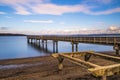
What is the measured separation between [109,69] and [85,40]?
1690 centimetres

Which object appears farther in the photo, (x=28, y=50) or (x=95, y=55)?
(x=28, y=50)

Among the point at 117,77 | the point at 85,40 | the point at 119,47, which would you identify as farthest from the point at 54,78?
the point at 85,40

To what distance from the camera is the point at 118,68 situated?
4156 mm

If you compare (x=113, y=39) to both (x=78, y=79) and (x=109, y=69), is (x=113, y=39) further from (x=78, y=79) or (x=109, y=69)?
(x=109, y=69)

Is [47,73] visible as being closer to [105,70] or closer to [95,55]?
[95,55]

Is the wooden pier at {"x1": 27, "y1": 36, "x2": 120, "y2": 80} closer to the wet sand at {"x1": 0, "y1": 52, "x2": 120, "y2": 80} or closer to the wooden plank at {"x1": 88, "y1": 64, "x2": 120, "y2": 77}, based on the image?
the wooden plank at {"x1": 88, "y1": 64, "x2": 120, "y2": 77}

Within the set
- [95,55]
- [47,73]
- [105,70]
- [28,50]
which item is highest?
[105,70]

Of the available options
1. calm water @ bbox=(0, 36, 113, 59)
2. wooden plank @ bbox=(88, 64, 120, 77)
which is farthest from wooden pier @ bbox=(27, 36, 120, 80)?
calm water @ bbox=(0, 36, 113, 59)

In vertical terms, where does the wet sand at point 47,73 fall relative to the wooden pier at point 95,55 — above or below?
below

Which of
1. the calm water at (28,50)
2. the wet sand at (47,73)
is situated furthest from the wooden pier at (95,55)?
the calm water at (28,50)

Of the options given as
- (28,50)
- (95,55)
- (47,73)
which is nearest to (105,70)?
(95,55)

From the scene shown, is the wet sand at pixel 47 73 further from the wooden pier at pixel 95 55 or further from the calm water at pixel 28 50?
the calm water at pixel 28 50

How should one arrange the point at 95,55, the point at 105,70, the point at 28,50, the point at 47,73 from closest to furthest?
1. the point at 105,70
2. the point at 95,55
3. the point at 47,73
4. the point at 28,50

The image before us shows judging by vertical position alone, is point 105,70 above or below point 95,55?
above
